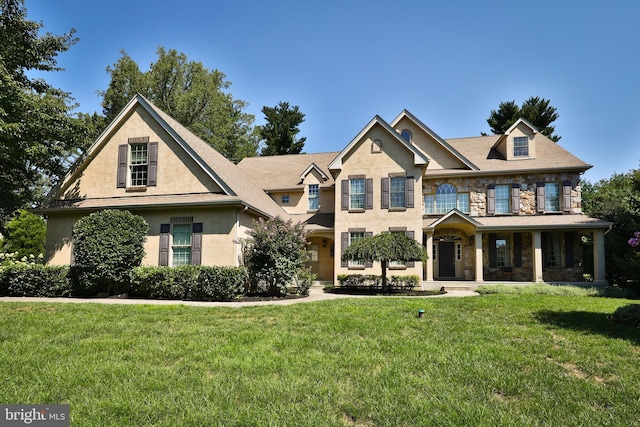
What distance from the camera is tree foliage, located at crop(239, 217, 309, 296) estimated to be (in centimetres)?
1298

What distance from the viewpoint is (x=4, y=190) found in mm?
24594

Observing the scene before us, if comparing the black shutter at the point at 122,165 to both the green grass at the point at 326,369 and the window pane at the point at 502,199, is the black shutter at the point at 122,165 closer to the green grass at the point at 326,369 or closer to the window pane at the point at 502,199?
the green grass at the point at 326,369

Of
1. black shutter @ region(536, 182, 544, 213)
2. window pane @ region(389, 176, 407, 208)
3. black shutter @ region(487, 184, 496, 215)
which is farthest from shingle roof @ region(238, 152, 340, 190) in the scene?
black shutter @ region(536, 182, 544, 213)

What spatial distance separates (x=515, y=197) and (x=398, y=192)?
6592 millimetres

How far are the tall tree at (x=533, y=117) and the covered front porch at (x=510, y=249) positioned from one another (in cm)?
1791

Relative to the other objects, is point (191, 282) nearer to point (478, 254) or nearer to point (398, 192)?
point (398, 192)

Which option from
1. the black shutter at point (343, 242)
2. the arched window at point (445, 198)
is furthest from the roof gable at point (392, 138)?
the arched window at point (445, 198)

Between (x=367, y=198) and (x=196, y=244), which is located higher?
(x=367, y=198)

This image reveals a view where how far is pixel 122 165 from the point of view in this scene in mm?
15250

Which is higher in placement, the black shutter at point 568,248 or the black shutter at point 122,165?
the black shutter at point 122,165

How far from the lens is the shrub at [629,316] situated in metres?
7.44

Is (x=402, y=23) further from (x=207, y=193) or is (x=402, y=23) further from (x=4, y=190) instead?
(x=4, y=190)

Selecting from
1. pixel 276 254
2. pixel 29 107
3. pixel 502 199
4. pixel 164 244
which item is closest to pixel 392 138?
pixel 502 199

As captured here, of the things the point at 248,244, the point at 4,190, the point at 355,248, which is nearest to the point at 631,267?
the point at 355,248
